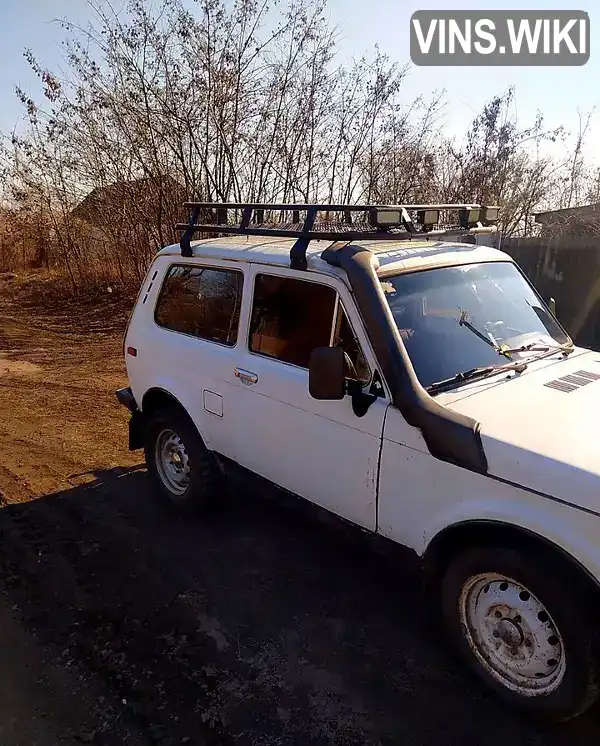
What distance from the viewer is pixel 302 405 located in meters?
3.13

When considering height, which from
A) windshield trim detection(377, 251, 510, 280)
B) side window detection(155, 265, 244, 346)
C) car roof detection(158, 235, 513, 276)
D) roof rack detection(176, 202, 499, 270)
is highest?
roof rack detection(176, 202, 499, 270)

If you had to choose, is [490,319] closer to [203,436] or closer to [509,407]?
[509,407]

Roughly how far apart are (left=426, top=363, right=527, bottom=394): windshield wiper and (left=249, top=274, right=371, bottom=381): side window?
1.10 ft

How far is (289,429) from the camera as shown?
3.25 metres

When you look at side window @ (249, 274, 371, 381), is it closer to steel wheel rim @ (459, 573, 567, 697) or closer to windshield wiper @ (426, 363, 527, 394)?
windshield wiper @ (426, 363, 527, 394)

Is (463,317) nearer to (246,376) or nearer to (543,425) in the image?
(543,425)

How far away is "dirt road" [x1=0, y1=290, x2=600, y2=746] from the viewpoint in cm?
251

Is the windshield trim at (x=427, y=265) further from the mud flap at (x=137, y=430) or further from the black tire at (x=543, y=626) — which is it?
the mud flap at (x=137, y=430)

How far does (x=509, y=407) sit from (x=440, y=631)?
1297 millimetres

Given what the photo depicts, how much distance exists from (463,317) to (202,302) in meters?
1.76

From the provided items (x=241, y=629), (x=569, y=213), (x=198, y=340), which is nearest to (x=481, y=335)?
(x=198, y=340)

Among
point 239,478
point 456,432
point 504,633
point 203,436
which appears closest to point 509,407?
point 456,432

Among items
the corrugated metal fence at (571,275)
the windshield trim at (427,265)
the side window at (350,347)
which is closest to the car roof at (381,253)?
the windshield trim at (427,265)

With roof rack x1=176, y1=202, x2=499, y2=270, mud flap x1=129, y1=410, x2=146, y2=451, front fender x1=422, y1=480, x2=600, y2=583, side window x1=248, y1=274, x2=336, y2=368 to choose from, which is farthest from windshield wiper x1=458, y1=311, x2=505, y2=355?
mud flap x1=129, y1=410, x2=146, y2=451
